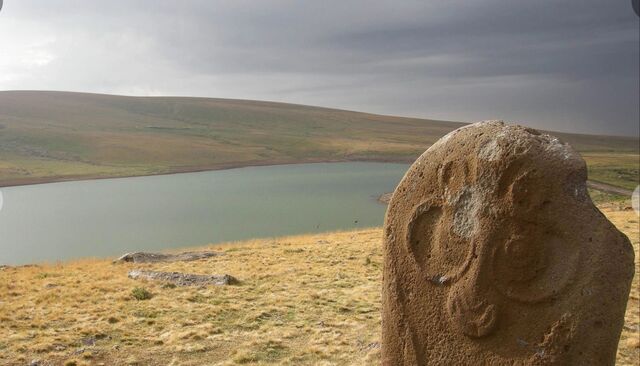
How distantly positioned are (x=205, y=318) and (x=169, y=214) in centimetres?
3709

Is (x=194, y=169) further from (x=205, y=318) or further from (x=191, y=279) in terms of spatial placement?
(x=205, y=318)

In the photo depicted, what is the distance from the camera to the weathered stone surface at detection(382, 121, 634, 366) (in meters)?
4.71

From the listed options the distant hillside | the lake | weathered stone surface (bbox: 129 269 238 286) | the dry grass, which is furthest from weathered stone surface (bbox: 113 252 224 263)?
the distant hillside

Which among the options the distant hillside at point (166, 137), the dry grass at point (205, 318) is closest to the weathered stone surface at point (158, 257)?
the dry grass at point (205, 318)

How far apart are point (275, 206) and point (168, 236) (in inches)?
570

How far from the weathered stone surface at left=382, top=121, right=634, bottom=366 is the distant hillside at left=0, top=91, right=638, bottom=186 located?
87767mm

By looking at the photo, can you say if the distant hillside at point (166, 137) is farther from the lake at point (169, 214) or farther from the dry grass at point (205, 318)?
the dry grass at point (205, 318)

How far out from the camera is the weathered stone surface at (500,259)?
15.5 ft

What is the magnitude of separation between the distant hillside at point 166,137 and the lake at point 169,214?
28.0 metres

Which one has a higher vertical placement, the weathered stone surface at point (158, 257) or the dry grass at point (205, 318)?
the dry grass at point (205, 318)

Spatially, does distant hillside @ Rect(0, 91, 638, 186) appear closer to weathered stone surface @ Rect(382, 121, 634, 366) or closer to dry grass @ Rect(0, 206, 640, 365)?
dry grass @ Rect(0, 206, 640, 365)

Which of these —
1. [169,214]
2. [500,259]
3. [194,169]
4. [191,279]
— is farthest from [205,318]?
[194,169]

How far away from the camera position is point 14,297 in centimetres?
1398

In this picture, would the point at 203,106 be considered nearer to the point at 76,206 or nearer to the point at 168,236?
the point at 76,206
